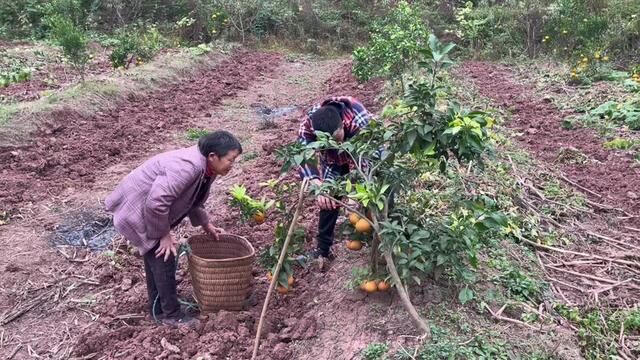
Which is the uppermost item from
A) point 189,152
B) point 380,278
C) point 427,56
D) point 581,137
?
point 427,56

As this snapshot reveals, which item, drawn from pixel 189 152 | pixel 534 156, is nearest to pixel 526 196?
pixel 534 156

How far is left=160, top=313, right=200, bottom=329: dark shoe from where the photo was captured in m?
4.03

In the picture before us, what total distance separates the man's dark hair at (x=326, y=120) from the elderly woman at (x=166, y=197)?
51cm

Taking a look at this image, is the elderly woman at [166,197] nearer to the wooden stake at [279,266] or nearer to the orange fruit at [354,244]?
the wooden stake at [279,266]

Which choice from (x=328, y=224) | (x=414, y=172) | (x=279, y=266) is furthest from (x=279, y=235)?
(x=414, y=172)

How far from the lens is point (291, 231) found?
11.9ft

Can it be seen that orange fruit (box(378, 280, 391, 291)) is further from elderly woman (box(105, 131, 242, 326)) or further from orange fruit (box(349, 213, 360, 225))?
elderly woman (box(105, 131, 242, 326))

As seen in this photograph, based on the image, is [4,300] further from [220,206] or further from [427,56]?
[427,56]

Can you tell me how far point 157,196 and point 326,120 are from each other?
1.12m

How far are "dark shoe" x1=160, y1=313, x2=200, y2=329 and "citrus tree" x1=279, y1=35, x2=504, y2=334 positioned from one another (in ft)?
4.06

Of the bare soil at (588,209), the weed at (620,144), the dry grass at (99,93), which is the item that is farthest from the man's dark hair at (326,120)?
the dry grass at (99,93)

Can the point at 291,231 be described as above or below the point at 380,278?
above

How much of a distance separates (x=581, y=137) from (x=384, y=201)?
540 cm

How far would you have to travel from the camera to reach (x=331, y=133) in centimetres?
399
